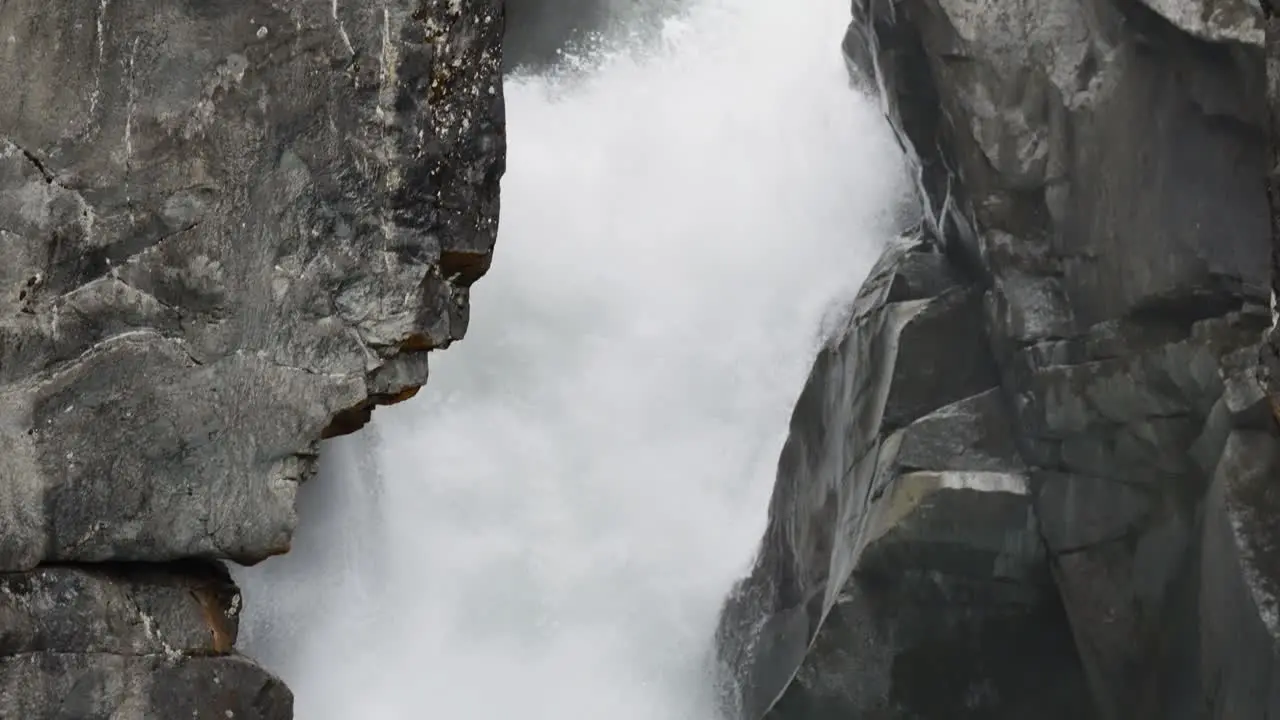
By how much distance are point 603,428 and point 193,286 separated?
753 cm

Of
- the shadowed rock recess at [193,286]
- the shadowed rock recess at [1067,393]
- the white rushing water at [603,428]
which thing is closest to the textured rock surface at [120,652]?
the shadowed rock recess at [193,286]

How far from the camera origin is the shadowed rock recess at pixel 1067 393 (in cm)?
608

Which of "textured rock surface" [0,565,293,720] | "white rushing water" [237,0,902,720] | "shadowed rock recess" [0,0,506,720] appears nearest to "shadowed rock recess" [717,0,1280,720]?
"white rushing water" [237,0,902,720]

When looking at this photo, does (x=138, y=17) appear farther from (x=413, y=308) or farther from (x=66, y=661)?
(x=66, y=661)

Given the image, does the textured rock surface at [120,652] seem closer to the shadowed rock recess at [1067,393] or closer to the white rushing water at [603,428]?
the shadowed rock recess at [1067,393]

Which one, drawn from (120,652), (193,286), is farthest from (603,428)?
(120,652)

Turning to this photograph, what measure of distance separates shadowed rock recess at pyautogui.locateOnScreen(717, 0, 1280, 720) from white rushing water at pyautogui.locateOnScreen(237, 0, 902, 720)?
2725 millimetres

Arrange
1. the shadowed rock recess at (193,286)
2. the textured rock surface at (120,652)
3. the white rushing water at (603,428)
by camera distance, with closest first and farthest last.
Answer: the textured rock surface at (120,652), the shadowed rock recess at (193,286), the white rushing water at (603,428)

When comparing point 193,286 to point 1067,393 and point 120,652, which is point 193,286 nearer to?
point 120,652

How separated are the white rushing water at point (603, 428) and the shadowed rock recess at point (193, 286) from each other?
5495mm

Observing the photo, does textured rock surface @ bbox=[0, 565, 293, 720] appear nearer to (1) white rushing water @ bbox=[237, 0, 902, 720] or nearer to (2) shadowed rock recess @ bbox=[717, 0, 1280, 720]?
(2) shadowed rock recess @ bbox=[717, 0, 1280, 720]

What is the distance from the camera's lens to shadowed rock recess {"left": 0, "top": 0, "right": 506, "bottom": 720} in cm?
468

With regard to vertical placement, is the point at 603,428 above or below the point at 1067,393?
above

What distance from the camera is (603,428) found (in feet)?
40.1
